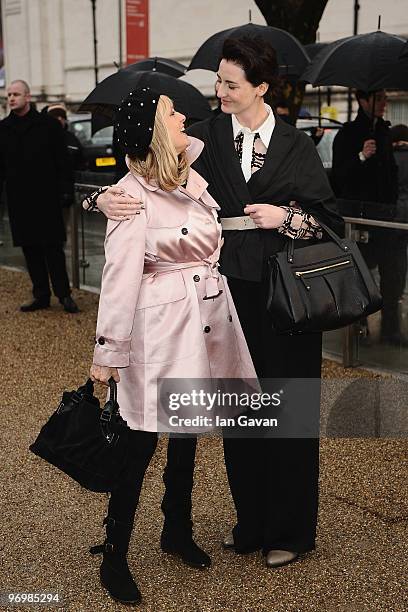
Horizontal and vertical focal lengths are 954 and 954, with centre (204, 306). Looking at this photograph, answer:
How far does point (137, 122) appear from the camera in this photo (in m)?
3.41

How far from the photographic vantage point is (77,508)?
4613 millimetres

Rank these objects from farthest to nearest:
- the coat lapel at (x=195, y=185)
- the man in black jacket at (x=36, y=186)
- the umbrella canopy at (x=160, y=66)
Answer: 1. the umbrella canopy at (x=160, y=66)
2. the man in black jacket at (x=36, y=186)
3. the coat lapel at (x=195, y=185)

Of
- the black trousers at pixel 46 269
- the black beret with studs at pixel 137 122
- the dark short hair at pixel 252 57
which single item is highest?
the dark short hair at pixel 252 57

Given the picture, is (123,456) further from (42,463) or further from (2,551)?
(42,463)

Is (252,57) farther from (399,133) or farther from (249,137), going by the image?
(399,133)

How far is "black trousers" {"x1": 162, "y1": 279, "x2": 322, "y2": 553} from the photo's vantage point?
387 centimetres

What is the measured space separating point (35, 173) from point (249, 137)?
529 centimetres

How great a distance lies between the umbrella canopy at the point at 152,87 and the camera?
7879 mm

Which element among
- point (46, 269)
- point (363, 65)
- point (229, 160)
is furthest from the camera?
point (46, 269)

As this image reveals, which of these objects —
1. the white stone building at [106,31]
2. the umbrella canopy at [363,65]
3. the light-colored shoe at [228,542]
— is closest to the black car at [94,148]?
the white stone building at [106,31]

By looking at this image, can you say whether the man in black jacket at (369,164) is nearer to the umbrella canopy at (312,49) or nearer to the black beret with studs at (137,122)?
the umbrella canopy at (312,49)

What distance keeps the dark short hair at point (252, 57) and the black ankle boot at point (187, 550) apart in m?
1.90

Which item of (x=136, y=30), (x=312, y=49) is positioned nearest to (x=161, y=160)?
(x=312, y=49)

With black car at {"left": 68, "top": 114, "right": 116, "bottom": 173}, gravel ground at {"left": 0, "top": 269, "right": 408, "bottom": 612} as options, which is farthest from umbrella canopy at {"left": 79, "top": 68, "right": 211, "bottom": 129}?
black car at {"left": 68, "top": 114, "right": 116, "bottom": 173}
